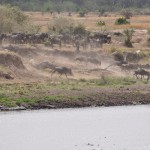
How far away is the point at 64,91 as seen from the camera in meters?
42.0

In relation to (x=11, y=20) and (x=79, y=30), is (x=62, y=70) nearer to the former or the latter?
(x=11, y=20)

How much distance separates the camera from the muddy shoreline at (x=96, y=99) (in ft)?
125

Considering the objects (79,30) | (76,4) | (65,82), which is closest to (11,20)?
(79,30)

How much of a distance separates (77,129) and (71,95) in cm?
940

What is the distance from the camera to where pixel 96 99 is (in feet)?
133

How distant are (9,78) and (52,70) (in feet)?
17.9

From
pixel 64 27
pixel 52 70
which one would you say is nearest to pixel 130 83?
pixel 52 70

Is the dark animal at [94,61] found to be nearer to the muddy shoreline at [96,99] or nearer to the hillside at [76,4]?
the muddy shoreline at [96,99]

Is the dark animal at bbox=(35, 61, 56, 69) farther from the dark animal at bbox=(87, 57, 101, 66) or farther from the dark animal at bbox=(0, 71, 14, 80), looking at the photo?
the dark animal at bbox=(87, 57, 101, 66)

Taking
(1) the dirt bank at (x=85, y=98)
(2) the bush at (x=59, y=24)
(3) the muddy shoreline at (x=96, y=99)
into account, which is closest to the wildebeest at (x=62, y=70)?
(1) the dirt bank at (x=85, y=98)

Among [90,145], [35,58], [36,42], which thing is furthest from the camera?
[36,42]

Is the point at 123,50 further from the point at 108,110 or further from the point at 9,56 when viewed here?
the point at 108,110

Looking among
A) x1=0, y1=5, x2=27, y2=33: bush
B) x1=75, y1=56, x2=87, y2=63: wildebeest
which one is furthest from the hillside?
x1=75, y1=56, x2=87, y2=63: wildebeest

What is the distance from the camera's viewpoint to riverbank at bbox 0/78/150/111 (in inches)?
1496
